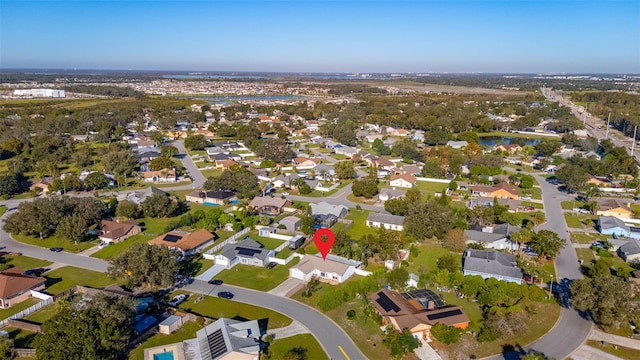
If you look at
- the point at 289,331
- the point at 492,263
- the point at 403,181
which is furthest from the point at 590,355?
the point at 403,181

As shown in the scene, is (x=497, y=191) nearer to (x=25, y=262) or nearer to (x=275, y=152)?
(x=275, y=152)

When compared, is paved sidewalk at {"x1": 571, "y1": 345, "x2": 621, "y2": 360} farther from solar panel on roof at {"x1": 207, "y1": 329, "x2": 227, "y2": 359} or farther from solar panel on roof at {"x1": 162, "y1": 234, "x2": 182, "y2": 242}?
solar panel on roof at {"x1": 162, "y1": 234, "x2": 182, "y2": 242}

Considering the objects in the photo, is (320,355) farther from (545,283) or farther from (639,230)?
(639,230)

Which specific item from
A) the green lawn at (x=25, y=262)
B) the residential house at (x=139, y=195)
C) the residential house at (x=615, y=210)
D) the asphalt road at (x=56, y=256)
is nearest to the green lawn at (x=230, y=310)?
the asphalt road at (x=56, y=256)

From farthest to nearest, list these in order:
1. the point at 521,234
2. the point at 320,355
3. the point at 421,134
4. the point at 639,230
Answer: the point at 421,134
the point at 639,230
the point at 521,234
the point at 320,355

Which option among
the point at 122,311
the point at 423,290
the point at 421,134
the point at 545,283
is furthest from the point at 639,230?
the point at 421,134

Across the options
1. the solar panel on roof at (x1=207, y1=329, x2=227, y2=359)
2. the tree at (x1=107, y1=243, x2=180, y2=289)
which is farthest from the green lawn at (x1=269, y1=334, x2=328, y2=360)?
the tree at (x1=107, y1=243, x2=180, y2=289)
